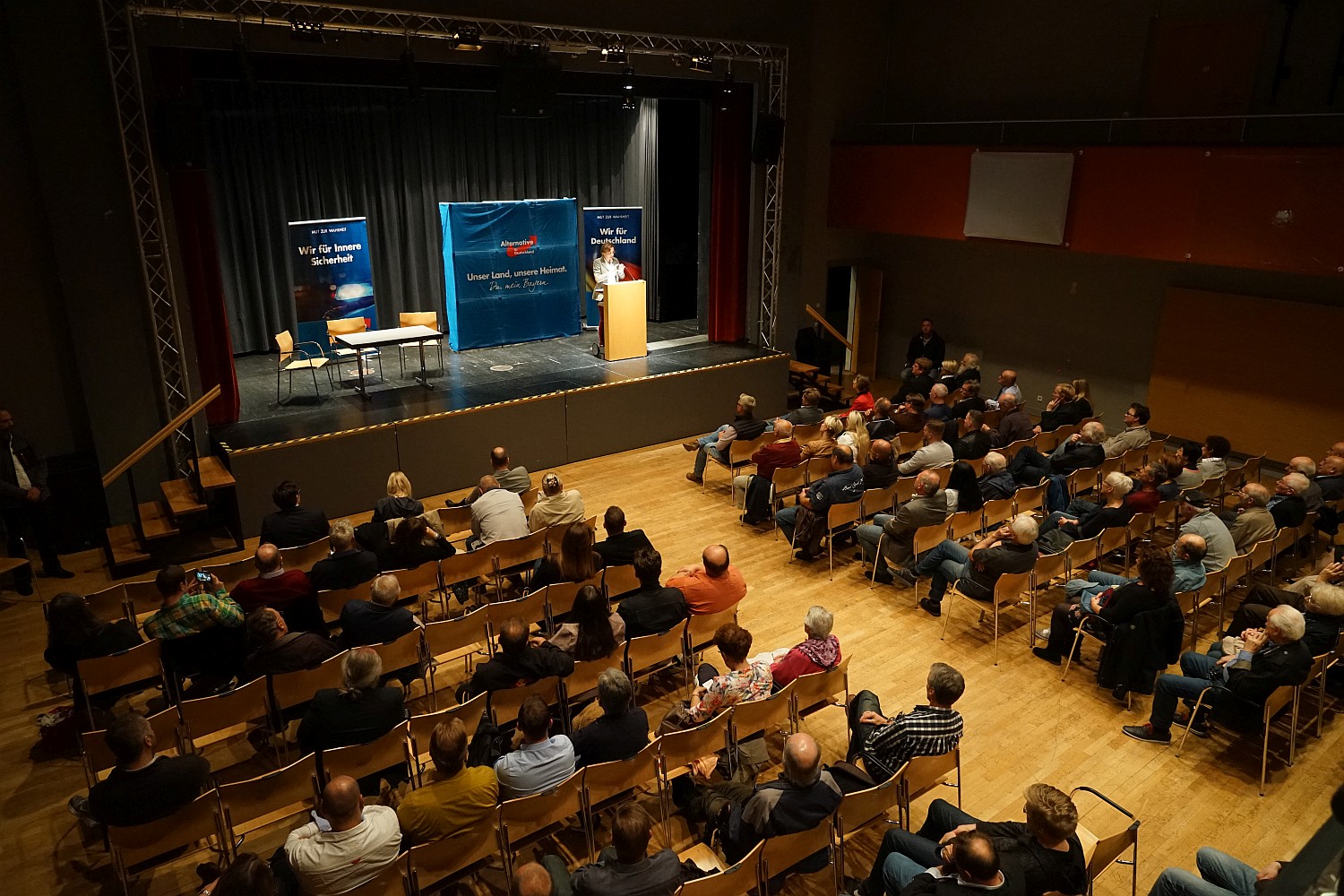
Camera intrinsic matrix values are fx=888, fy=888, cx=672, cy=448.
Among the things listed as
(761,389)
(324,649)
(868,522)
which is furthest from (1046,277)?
(324,649)

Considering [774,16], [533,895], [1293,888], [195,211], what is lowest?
[533,895]

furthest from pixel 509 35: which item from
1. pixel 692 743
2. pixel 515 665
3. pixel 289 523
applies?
pixel 692 743

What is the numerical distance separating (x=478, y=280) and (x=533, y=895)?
10259 millimetres

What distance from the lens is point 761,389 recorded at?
11.8 m

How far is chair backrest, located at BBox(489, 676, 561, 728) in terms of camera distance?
467cm

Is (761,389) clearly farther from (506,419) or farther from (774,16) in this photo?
(774,16)

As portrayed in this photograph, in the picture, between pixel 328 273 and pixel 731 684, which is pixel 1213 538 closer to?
pixel 731 684

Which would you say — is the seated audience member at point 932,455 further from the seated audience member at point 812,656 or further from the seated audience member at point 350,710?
the seated audience member at point 350,710

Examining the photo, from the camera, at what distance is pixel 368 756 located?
429cm

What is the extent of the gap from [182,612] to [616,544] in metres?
2.67

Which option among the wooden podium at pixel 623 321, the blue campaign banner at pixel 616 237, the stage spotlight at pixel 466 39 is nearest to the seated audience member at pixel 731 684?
the stage spotlight at pixel 466 39

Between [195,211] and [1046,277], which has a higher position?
[195,211]

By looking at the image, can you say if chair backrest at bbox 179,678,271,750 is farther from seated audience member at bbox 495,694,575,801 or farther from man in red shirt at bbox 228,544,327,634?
seated audience member at bbox 495,694,575,801

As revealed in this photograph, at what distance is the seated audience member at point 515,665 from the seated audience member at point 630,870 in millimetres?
1431
